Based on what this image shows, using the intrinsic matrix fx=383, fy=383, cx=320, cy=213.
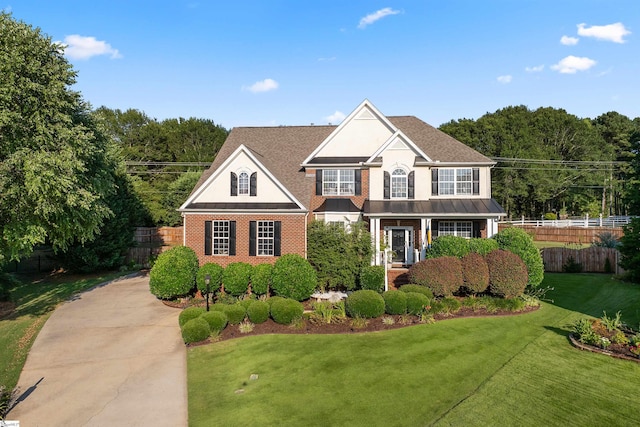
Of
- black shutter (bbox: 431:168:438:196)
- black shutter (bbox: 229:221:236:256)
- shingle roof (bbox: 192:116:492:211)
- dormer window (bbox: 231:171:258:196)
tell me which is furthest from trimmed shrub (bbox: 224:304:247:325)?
black shutter (bbox: 431:168:438:196)

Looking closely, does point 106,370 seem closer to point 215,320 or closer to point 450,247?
point 215,320

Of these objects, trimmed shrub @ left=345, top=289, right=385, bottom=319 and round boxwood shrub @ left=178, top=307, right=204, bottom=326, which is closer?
round boxwood shrub @ left=178, top=307, right=204, bottom=326

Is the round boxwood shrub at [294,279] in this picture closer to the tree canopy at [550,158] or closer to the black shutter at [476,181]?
the black shutter at [476,181]

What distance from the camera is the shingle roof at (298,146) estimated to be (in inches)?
876

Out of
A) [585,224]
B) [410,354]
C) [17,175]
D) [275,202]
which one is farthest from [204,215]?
[585,224]

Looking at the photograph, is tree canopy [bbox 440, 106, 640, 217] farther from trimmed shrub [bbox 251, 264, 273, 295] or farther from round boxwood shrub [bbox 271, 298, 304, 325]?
round boxwood shrub [bbox 271, 298, 304, 325]

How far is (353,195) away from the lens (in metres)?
22.6

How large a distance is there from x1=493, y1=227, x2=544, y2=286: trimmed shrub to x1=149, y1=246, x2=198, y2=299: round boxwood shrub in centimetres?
1497

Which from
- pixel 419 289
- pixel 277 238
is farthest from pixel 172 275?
pixel 419 289

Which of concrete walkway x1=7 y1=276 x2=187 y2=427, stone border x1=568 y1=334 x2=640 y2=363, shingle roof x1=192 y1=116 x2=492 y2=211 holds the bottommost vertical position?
concrete walkway x1=7 y1=276 x2=187 y2=427

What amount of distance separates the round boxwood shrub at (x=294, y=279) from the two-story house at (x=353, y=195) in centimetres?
188

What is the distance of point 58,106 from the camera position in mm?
16312

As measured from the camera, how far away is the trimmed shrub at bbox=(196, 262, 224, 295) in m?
18.0

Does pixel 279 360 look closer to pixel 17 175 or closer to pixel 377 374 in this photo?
pixel 377 374
